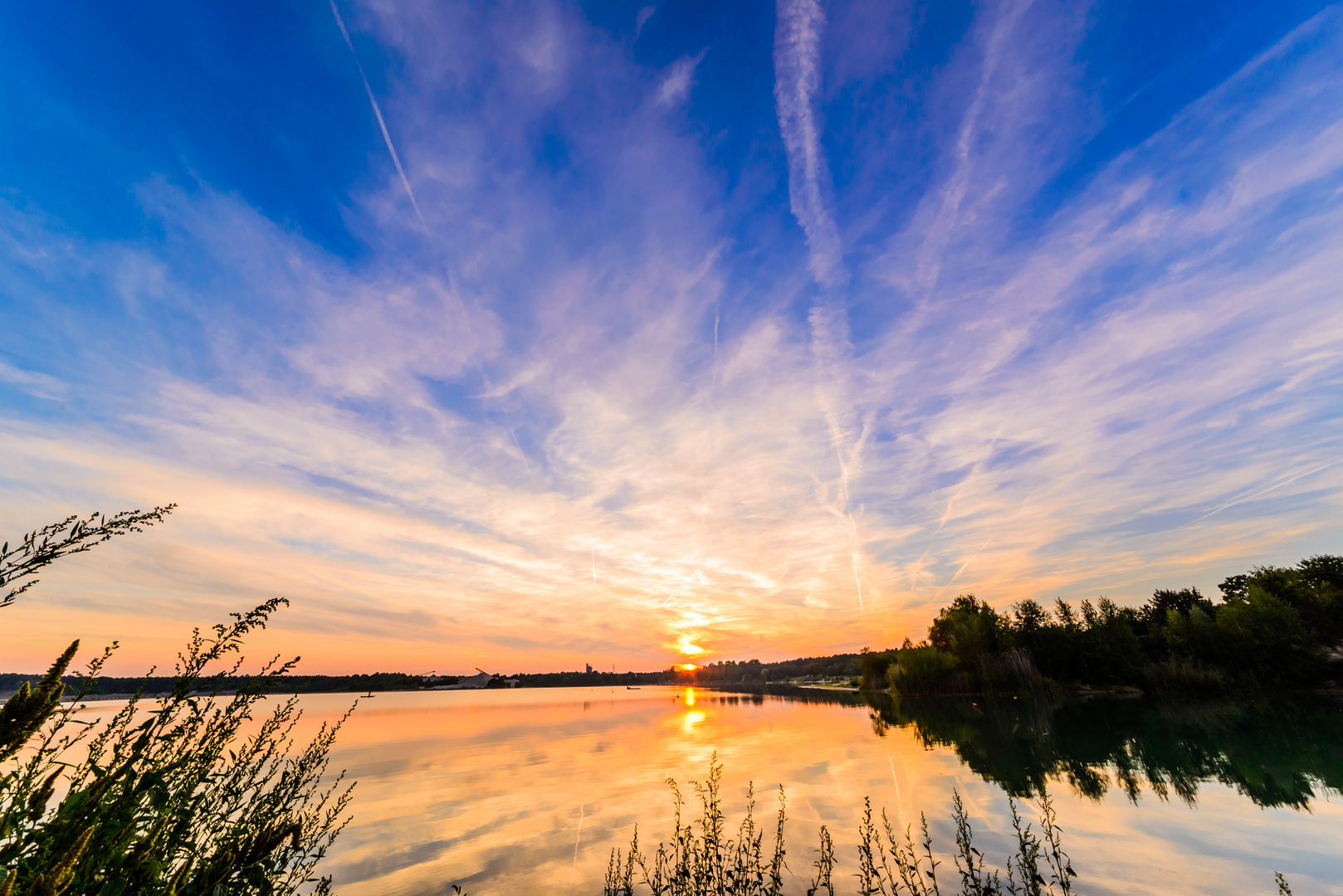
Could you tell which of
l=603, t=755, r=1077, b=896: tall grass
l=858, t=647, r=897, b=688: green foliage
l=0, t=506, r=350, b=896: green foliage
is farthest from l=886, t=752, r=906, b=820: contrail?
l=858, t=647, r=897, b=688: green foliage

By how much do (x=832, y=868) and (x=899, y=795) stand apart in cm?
807

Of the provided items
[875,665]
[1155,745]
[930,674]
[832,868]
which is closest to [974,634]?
[930,674]

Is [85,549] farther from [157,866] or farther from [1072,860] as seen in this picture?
[1072,860]

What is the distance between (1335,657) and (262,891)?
9484 centimetres

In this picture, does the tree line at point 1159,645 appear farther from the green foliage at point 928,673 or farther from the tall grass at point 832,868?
the tall grass at point 832,868

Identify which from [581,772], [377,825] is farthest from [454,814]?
[581,772]

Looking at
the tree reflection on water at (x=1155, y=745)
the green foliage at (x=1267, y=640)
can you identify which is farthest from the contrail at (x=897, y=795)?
the green foliage at (x=1267, y=640)

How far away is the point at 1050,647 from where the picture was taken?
71062mm

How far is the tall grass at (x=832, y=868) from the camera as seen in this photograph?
28.2 ft

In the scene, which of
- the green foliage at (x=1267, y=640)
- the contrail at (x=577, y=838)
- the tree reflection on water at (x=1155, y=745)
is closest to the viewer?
the contrail at (x=577, y=838)

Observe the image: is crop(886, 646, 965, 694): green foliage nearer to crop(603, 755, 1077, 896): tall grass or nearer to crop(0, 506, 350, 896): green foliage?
crop(603, 755, 1077, 896): tall grass

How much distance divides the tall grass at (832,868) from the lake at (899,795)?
0.52 meters

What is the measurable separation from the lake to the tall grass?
52cm

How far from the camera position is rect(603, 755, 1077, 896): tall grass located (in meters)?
8.59
